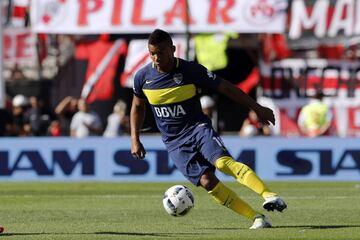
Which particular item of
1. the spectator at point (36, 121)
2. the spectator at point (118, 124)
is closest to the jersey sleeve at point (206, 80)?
the spectator at point (118, 124)

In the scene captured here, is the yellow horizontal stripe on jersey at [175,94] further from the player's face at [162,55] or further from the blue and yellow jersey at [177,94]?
the player's face at [162,55]

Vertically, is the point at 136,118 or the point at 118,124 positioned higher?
the point at 136,118

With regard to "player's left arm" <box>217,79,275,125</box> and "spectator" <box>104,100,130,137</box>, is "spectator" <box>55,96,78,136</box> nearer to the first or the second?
"spectator" <box>104,100,130,137</box>

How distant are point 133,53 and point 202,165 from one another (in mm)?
14770

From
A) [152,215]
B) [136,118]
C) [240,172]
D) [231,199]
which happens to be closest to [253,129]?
[152,215]

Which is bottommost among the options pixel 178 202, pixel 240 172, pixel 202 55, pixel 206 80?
pixel 202 55

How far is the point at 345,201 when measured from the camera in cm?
1539

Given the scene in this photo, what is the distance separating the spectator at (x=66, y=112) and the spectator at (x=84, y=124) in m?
1.53

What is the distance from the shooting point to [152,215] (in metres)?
13.6

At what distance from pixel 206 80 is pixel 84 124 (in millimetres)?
11711

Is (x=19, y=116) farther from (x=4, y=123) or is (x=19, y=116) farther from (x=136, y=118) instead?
(x=136, y=118)

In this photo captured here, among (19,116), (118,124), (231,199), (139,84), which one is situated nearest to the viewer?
(231,199)

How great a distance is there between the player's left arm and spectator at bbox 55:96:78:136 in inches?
535

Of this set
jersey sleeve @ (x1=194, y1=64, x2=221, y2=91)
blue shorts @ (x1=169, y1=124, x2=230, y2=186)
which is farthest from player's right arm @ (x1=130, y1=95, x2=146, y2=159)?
jersey sleeve @ (x1=194, y1=64, x2=221, y2=91)
